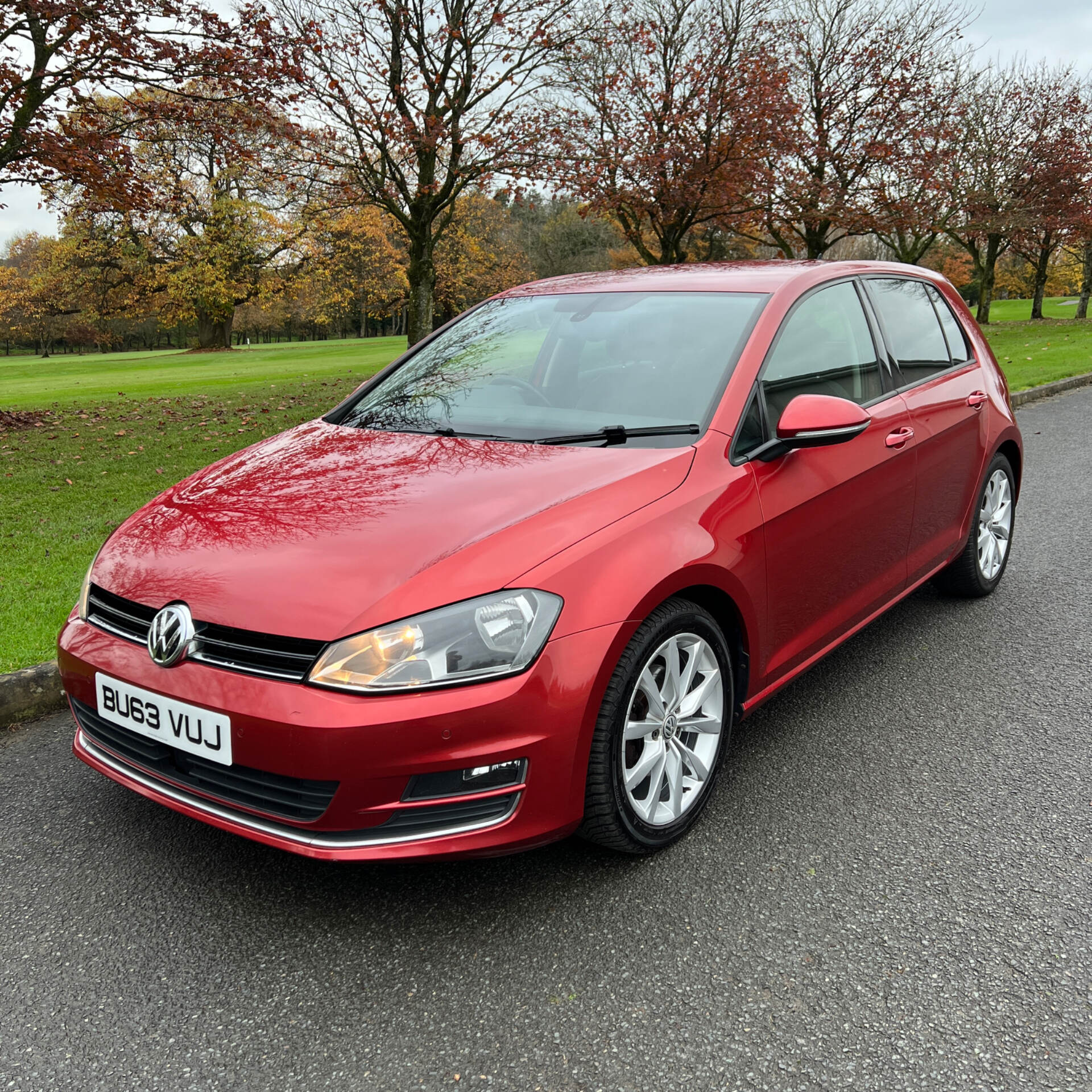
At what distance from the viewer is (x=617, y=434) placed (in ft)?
9.32

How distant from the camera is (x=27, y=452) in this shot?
9.36m

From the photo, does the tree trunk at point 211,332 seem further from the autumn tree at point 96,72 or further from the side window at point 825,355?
the side window at point 825,355

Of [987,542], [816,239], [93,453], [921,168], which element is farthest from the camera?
[816,239]

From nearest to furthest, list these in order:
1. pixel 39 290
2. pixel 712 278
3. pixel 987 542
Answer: pixel 712 278, pixel 987 542, pixel 39 290

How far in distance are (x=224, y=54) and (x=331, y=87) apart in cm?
334

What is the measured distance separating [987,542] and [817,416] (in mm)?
2305

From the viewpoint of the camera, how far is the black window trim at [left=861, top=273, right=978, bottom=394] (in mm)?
3695

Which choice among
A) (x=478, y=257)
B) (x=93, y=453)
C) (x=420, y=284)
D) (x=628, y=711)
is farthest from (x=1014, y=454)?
(x=478, y=257)

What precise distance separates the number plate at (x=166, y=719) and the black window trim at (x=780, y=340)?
5.36ft

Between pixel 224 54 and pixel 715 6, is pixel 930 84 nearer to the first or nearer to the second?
pixel 715 6

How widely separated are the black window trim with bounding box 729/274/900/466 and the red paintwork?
0.36 ft

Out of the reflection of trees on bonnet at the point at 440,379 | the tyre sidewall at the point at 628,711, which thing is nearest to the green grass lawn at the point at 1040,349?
the reflection of trees on bonnet at the point at 440,379

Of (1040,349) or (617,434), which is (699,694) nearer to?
(617,434)

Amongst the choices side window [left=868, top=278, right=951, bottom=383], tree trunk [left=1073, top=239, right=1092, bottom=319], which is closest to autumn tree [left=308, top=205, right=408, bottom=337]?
tree trunk [left=1073, top=239, right=1092, bottom=319]
